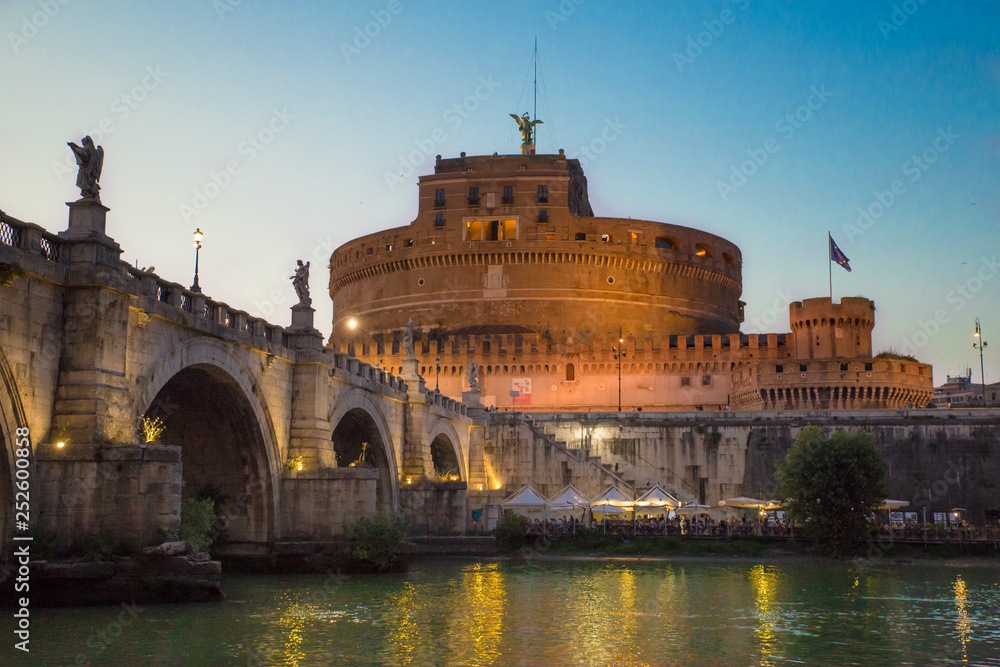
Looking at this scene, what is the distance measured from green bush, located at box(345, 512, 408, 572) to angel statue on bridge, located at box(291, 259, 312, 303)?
6462mm

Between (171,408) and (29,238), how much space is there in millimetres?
9481

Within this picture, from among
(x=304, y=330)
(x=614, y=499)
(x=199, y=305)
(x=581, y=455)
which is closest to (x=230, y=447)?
(x=304, y=330)

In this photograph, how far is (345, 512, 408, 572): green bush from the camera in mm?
29031

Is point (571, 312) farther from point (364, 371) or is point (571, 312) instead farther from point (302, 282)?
point (302, 282)

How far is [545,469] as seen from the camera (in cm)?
4991

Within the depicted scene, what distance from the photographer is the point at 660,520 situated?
43.5m

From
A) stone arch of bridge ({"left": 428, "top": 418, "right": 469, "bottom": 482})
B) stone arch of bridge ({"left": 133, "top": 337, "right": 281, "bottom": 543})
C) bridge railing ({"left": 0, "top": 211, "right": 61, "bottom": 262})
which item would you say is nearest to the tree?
stone arch of bridge ({"left": 428, "top": 418, "right": 469, "bottom": 482})

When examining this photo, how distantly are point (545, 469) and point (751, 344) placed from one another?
24759mm

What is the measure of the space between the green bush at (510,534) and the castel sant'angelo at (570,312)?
88.3ft

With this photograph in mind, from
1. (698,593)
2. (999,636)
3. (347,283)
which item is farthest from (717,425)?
(347,283)

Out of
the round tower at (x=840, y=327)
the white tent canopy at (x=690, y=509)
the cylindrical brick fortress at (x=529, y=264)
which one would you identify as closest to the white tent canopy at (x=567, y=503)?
the white tent canopy at (x=690, y=509)

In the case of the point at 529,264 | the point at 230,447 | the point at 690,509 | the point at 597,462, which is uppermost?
the point at 529,264

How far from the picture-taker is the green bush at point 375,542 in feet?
95.2

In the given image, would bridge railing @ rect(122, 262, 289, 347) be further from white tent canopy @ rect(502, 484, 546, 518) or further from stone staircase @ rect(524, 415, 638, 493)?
stone staircase @ rect(524, 415, 638, 493)
